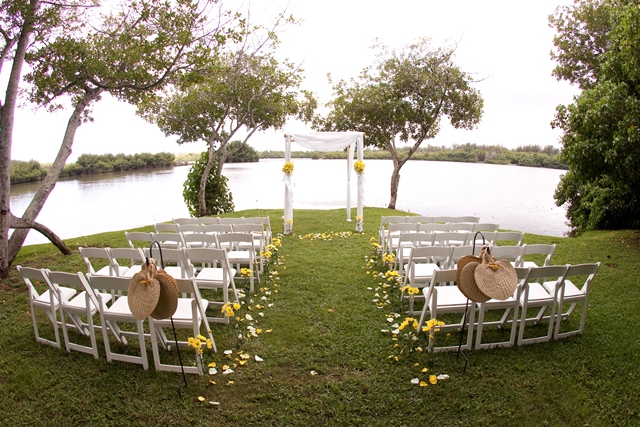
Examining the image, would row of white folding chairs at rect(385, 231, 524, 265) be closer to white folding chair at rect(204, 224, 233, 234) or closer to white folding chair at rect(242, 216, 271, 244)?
white folding chair at rect(242, 216, 271, 244)

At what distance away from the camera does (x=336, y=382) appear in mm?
3369

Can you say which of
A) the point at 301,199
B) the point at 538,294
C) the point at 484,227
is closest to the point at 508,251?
the point at 538,294

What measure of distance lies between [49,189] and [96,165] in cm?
2428

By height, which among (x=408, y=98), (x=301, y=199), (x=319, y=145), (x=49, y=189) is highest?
(x=408, y=98)

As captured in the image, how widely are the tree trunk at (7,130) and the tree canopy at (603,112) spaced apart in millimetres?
9826

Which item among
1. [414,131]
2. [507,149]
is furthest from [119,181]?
[507,149]

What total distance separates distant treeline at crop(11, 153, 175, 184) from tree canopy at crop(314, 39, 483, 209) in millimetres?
16021

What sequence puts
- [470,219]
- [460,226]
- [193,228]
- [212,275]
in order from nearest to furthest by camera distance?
[212,275]
[193,228]
[460,226]
[470,219]

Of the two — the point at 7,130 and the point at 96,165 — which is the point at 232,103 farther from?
the point at 96,165

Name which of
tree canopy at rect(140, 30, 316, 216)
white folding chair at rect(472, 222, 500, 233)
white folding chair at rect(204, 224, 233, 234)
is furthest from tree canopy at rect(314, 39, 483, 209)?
white folding chair at rect(204, 224, 233, 234)

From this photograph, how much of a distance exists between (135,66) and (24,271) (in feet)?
17.0

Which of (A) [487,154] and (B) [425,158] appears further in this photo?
(A) [487,154]

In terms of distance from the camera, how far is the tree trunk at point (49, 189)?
678 cm

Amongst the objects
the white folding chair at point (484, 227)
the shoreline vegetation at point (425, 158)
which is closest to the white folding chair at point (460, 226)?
the white folding chair at point (484, 227)
